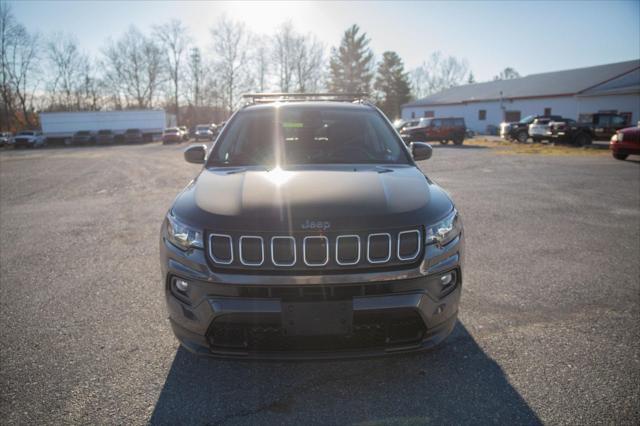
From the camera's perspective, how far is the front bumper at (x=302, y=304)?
2.06 m

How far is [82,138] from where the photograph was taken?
1635 inches

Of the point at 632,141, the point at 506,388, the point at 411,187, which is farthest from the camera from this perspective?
the point at 632,141

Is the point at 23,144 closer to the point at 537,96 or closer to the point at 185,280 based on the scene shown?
the point at 185,280

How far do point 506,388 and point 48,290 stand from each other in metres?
3.98

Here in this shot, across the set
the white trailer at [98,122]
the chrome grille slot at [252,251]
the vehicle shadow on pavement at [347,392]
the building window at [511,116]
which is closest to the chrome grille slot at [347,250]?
the chrome grille slot at [252,251]

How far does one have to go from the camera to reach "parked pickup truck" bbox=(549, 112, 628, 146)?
906 inches

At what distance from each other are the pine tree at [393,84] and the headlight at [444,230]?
64972mm

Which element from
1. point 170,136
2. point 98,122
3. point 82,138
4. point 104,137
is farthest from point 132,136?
point 170,136

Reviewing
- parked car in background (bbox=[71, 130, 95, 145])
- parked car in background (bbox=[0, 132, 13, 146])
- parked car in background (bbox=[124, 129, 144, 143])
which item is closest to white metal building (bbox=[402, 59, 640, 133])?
parked car in background (bbox=[124, 129, 144, 143])

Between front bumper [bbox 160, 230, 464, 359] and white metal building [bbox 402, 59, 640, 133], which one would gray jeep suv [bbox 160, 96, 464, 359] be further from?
white metal building [bbox 402, 59, 640, 133]

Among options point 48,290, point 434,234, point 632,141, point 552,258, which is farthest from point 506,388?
point 632,141

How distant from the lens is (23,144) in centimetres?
3944

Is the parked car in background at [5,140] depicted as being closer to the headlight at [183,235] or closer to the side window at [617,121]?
the headlight at [183,235]

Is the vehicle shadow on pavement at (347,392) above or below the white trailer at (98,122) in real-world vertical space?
below
